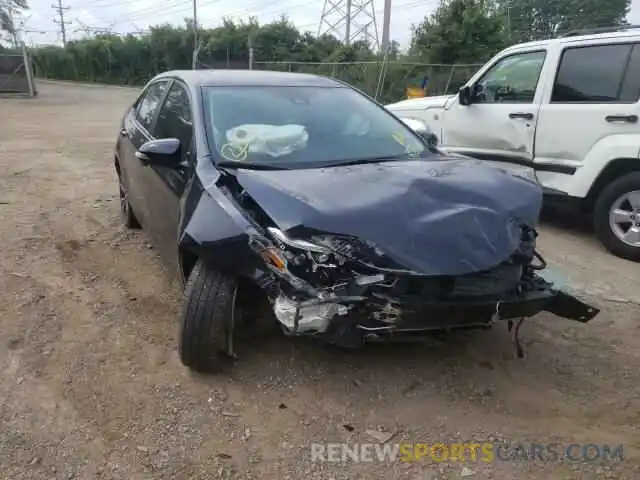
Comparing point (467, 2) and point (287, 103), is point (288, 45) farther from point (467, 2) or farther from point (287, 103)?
point (287, 103)

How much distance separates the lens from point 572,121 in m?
5.48

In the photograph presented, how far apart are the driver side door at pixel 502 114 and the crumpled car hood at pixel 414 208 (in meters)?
2.80

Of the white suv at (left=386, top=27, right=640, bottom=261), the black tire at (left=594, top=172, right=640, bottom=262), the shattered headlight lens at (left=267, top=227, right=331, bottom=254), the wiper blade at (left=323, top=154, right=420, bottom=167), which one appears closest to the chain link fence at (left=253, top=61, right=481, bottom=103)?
the white suv at (left=386, top=27, right=640, bottom=261)

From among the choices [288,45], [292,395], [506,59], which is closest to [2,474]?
[292,395]

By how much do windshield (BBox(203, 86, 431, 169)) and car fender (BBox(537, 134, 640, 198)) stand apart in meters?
1.99

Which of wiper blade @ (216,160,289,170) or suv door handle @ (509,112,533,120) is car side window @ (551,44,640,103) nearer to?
suv door handle @ (509,112,533,120)

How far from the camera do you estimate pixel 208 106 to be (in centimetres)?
385

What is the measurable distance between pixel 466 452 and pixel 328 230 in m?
1.14

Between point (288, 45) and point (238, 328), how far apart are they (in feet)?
111

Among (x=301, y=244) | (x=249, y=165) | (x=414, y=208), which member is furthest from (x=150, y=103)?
A: (x=414, y=208)

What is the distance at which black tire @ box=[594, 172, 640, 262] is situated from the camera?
5.07m

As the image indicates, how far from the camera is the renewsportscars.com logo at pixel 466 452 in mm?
2607

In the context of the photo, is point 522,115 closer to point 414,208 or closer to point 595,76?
point 595,76

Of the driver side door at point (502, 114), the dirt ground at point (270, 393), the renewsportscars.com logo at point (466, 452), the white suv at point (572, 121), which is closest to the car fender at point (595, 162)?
the white suv at point (572, 121)
